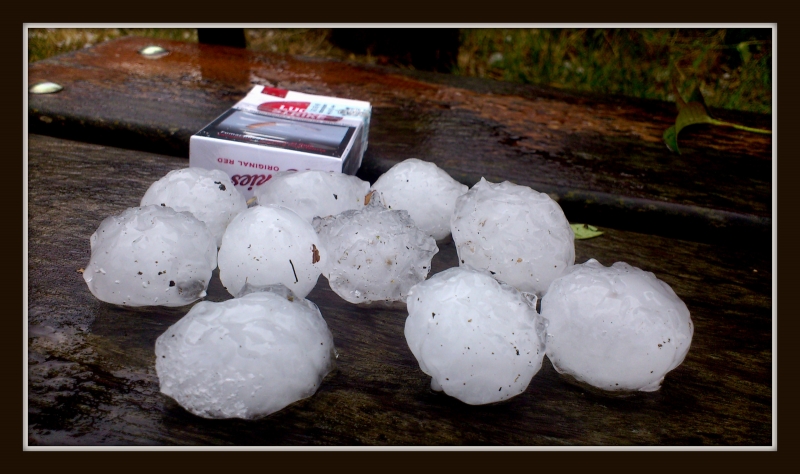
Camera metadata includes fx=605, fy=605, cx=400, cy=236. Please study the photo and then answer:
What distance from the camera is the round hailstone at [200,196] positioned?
0.97 meters

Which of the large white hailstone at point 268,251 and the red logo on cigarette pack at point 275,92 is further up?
the red logo on cigarette pack at point 275,92

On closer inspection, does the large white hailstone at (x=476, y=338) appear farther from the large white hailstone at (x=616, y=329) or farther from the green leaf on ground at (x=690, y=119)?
the green leaf on ground at (x=690, y=119)

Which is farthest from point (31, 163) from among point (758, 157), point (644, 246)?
point (758, 157)

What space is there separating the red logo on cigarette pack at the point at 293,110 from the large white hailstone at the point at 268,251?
19.4 inches

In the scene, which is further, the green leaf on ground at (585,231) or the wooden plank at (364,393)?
the green leaf on ground at (585,231)

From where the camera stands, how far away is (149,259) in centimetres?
82

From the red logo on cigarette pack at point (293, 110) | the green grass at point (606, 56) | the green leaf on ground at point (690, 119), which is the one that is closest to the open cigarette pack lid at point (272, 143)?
the red logo on cigarette pack at point (293, 110)

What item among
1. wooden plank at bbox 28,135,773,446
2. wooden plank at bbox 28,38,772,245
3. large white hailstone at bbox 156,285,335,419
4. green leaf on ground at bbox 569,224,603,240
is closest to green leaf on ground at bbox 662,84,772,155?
wooden plank at bbox 28,38,772,245

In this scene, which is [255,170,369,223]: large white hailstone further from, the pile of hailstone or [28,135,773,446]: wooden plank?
[28,135,773,446]: wooden plank

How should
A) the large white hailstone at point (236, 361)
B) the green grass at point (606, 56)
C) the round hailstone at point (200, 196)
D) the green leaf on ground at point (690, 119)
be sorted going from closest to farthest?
the large white hailstone at point (236, 361), the round hailstone at point (200, 196), the green leaf on ground at point (690, 119), the green grass at point (606, 56)

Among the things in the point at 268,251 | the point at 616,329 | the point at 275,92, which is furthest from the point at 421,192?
the point at 275,92

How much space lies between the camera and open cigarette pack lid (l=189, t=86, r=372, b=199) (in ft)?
3.81

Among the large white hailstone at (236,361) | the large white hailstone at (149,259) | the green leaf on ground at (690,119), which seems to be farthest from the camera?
the green leaf on ground at (690,119)

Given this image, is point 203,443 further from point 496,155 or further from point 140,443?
point 496,155
